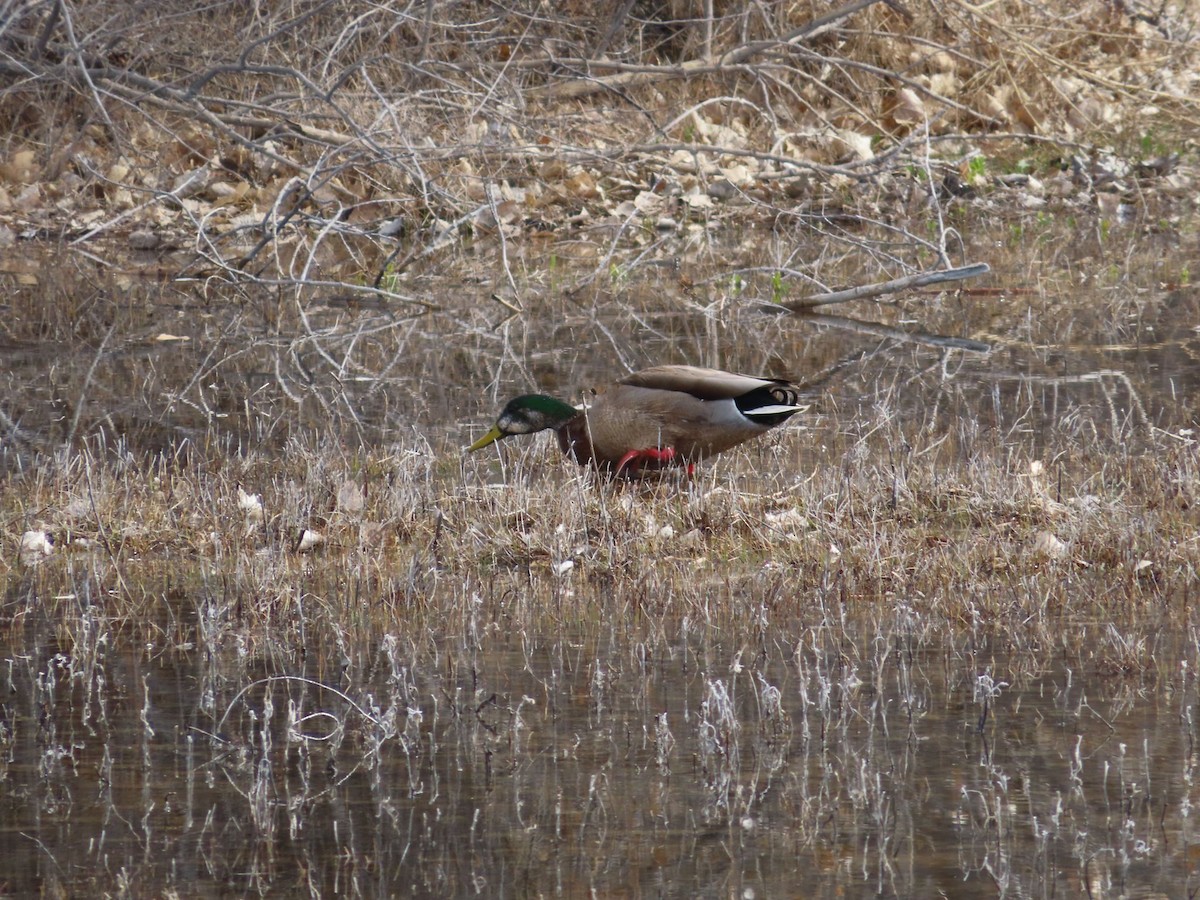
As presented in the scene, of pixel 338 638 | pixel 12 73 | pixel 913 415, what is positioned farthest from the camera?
pixel 12 73

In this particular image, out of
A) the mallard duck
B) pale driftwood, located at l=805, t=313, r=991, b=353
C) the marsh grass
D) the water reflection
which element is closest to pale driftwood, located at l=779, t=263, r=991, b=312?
pale driftwood, located at l=805, t=313, r=991, b=353

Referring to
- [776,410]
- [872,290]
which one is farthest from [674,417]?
[872,290]

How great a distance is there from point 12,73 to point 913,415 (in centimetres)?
904

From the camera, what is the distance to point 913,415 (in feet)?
25.1

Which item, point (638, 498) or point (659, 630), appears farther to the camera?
point (638, 498)

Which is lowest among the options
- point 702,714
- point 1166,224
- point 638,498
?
point 1166,224

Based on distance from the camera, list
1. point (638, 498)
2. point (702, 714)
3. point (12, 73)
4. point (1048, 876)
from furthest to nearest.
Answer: point (12, 73)
point (638, 498)
point (702, 714)
point (1048, 876)

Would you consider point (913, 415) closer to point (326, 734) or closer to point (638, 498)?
point (638, 498)

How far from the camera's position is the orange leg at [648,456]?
627 cm

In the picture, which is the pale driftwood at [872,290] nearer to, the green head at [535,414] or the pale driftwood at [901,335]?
the pale driftwood at [901,335]

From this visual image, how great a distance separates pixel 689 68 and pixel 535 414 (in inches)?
339

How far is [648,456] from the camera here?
6332mm

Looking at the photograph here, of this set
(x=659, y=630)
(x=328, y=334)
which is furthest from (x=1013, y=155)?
(x=659, y=630)

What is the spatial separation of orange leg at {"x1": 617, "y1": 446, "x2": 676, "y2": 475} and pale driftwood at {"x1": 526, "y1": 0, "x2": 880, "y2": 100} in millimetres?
8151
